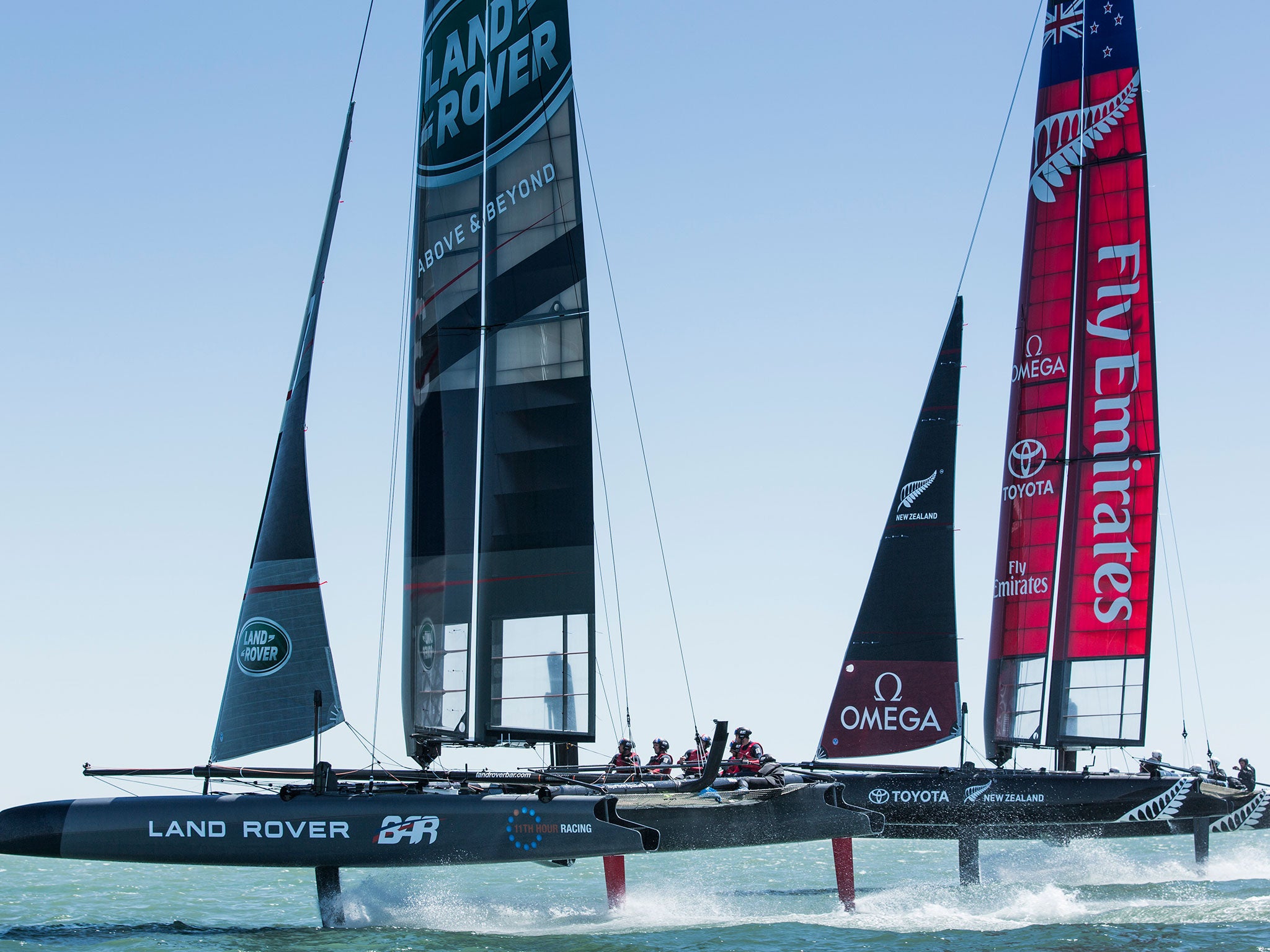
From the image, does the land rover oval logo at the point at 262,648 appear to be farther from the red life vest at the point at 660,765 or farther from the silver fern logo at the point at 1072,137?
the silver fern logo at the point at 1072,137

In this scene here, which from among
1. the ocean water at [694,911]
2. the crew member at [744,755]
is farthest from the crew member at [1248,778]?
the crew member at [744,755]

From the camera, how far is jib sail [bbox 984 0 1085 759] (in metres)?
18.7

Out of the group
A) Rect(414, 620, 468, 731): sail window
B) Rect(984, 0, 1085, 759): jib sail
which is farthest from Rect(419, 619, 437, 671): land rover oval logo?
Rect(984, 0, 1085, 759): jib sail

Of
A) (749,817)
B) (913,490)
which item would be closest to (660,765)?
(749,817)

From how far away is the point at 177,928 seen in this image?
48.9 feet

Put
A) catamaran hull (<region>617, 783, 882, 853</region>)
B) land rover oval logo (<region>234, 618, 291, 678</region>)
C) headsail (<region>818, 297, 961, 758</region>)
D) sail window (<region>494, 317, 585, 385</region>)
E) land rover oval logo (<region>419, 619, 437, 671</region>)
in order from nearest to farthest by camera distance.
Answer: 1. catamaran hull (<region>617, 783, 882, 853</region>)
2. land rover oval logo (<region>234, 618, 291, 678</region>)
3. land rover oval logo (<region>419, 619, 437, 671</region>)
4. sail window (<region>494, 317, 585, 385</region>)
5. headsail (<region>818, 297, 961, 758</region>)

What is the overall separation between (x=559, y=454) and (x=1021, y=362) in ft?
24.8

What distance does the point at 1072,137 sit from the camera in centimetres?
1947

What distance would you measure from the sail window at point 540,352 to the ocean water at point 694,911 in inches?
215

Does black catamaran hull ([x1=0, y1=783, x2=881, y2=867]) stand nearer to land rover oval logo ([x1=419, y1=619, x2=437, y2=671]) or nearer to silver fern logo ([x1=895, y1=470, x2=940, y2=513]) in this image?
land rover oval logo ([x1=419, y1=619, x2=437, y2=671])

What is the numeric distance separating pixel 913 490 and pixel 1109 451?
265 centimetres

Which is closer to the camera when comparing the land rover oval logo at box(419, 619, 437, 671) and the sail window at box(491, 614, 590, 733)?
the sail window at box(491, 614, 590, 733)

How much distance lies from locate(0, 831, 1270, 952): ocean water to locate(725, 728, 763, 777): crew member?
1571 mm

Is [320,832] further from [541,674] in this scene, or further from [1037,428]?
[1037,428]
